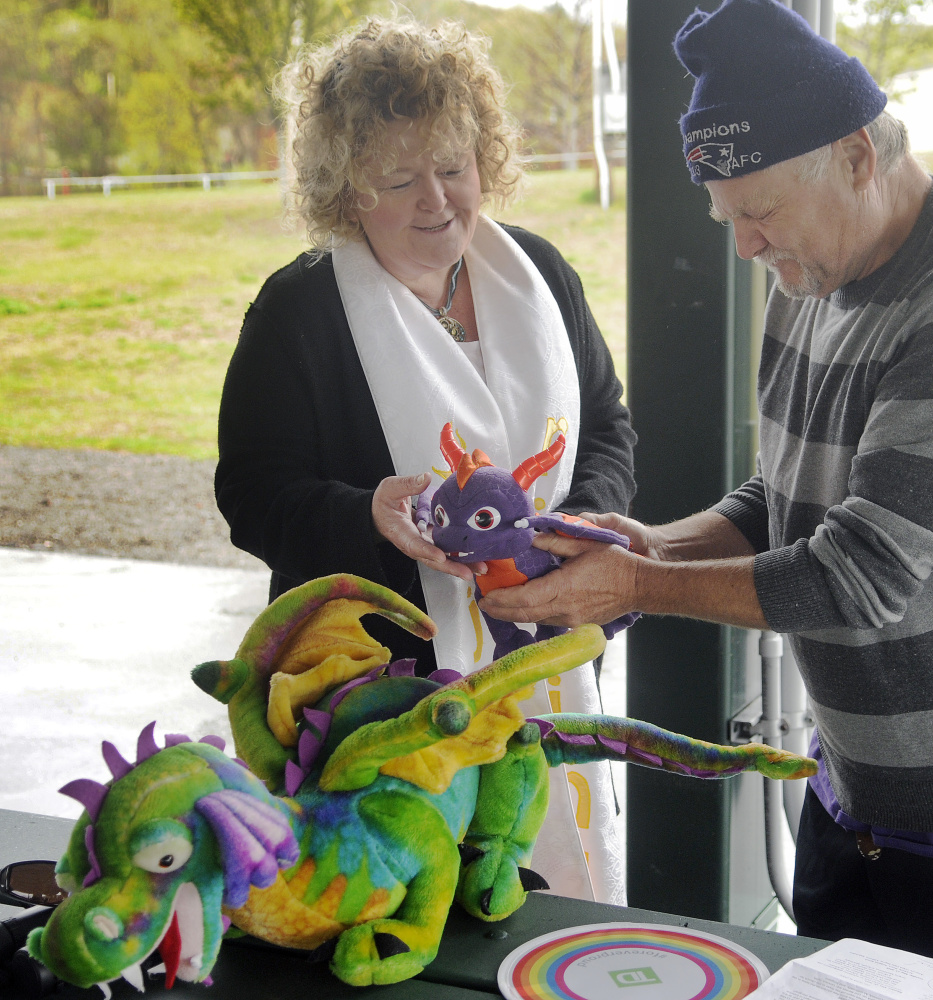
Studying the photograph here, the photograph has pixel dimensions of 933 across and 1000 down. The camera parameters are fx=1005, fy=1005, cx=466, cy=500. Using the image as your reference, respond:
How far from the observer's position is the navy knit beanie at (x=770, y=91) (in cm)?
107

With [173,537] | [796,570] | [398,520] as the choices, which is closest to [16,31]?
[173,537]

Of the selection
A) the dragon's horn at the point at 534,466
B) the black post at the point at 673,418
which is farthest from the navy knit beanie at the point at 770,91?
the black post at the point at 673,418

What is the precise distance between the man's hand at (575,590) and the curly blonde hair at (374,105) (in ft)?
1.95

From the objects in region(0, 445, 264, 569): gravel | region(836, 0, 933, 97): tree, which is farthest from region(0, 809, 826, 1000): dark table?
region(0, 445, 264, 569): gravel

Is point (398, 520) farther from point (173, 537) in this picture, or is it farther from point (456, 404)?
point (173, 537)

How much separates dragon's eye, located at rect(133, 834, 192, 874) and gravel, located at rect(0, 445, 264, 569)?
3094mm

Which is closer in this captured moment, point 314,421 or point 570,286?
point 314,421

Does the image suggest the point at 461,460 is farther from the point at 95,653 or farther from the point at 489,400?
the point at 95,653

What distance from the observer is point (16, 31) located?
339 centimetres

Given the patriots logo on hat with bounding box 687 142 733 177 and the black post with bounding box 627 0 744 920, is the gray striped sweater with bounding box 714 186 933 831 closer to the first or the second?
the patriots logo on hat with bounding box 687 142 733 177

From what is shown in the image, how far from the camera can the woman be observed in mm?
1394

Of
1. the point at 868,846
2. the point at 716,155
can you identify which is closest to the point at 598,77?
the point at 716,155

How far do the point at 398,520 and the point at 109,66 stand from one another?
2.86 m

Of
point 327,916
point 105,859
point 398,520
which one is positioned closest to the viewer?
point 105,859
